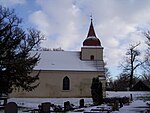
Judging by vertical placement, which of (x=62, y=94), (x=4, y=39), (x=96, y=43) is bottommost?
(x=62, y=94)

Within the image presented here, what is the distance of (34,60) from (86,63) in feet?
68.4

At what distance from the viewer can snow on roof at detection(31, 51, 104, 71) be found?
159ft

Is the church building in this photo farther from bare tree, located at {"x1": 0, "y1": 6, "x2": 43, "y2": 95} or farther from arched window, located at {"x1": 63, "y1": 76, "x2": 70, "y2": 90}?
bare tree, located at {"x1": 0, "y1": 6, "x2": 43, "y2": 95}

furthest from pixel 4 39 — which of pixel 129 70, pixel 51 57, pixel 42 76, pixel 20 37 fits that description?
pixel 129 70

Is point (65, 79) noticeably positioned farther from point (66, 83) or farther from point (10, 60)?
point (10, 60)

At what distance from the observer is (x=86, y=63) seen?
49.7m

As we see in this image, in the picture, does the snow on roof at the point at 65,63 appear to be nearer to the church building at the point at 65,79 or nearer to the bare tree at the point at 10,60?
the church building at the point at 65,79

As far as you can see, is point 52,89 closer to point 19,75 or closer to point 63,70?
point 63,70

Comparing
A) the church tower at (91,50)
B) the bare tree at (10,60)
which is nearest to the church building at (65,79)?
the church tower at (91,50)

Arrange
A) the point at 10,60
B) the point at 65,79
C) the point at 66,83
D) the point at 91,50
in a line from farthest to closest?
1. the point at 91,50
2. the point at 66,83
3. the point at 65,79
4. the point at 10,60

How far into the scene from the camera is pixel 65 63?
49.5 m

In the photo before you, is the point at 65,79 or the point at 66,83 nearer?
the point at 65,79

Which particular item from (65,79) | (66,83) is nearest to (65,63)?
(65,79)

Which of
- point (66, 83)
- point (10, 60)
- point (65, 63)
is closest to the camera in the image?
point (10, 60)
